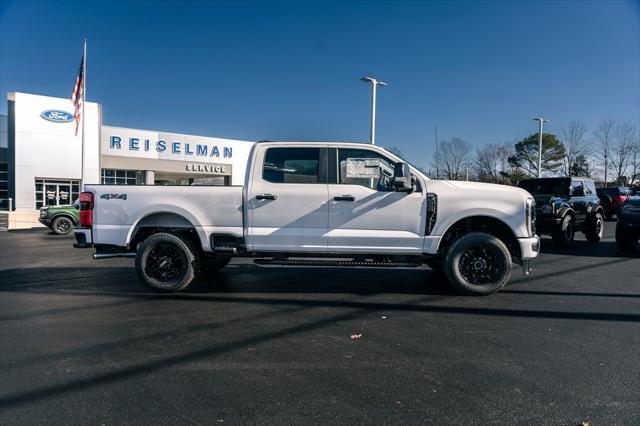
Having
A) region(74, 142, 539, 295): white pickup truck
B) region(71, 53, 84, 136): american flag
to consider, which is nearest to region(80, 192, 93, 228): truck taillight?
region(74, 142, 539, 295): white pickup truck

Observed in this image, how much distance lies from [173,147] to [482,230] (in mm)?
37843

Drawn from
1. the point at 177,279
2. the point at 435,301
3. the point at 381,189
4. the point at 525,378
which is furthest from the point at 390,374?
the point at 177,279

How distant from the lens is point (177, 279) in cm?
663

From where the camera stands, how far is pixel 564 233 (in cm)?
1238

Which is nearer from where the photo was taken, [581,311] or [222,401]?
[222,401]

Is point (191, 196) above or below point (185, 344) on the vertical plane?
above

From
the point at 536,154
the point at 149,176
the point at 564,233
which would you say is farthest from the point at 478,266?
the point at 536,154

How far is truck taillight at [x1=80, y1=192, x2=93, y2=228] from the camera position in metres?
6.59

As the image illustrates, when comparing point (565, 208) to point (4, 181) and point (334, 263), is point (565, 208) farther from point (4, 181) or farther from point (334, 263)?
point (4, 181)

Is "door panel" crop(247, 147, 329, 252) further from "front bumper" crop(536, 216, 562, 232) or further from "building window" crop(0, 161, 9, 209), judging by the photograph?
"building window" crop(0, 161, 9, 209)

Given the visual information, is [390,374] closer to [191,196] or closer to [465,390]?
[465,390]

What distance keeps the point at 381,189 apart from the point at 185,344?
3371 mm

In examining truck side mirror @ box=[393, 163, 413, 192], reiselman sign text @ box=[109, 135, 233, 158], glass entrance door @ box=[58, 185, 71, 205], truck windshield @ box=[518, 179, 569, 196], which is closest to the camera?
truck side mirror @ box=[393, 163, 413, 192]

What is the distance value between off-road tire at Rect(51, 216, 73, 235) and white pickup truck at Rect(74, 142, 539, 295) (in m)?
12.5
